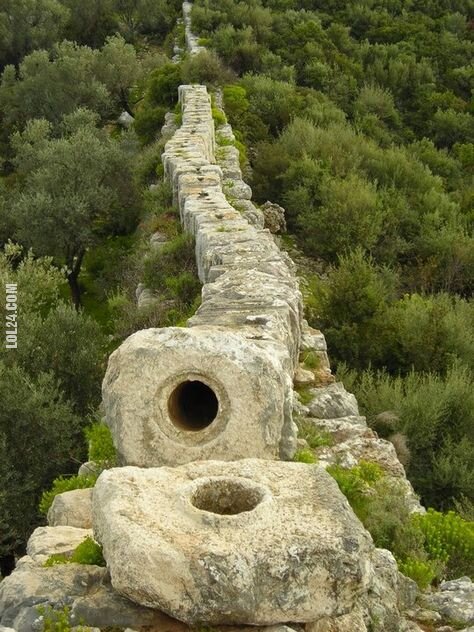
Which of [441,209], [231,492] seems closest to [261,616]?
[231,492]

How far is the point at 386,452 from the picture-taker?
6703 mm

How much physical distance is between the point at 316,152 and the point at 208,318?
42.8 feet

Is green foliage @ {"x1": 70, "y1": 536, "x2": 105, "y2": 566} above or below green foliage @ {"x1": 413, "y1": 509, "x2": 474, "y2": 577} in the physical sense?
above

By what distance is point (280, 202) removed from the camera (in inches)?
693

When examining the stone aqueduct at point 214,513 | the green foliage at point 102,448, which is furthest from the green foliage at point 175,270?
the green foliage at point 102,448

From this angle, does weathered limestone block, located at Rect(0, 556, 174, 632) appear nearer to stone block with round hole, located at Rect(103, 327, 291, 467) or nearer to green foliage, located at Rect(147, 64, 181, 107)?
stone block with round hole, located at Rect(103, 327, 291, 467)

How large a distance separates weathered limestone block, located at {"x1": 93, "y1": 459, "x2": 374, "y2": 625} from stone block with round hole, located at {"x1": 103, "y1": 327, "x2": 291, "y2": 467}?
94cm

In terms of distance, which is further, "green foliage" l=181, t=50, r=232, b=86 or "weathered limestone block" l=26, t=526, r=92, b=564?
"green foliage" l=181, t=50, r=232, b=86

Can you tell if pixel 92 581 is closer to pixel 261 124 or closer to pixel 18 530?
pixel 18 530

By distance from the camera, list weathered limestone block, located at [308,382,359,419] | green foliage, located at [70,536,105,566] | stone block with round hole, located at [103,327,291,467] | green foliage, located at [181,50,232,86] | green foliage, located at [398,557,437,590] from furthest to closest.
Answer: green foliage, located at [181,50,232,86], weathered limestone block, located at [308,382,359,419], stone block with round hole, located at [103,327,291,467], green foliage, located at [398,557,437,590], green foliage, located at [70,536,105,566]

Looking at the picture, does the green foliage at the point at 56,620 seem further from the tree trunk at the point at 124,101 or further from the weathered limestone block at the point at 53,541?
the tree trunk at the point at 124,101

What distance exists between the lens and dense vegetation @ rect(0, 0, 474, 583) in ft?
32.5

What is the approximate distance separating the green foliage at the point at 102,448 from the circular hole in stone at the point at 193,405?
42.1 inches

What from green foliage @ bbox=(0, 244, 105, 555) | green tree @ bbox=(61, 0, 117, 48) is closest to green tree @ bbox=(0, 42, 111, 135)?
green tree @ bbox=(61, 0, 117, 48)
